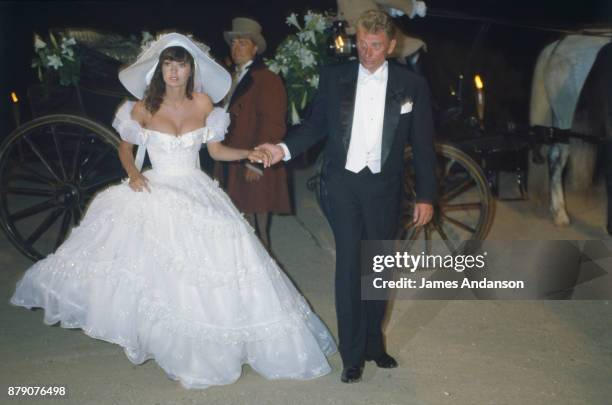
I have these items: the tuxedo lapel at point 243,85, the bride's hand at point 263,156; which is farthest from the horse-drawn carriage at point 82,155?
the bride's hand at point 263,156

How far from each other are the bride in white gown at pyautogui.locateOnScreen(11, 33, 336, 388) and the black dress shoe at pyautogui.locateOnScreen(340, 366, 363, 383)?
14 cm

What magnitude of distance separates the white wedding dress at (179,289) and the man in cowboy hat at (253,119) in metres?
1.36

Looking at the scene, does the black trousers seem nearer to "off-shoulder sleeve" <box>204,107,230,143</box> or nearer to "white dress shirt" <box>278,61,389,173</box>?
"white dress shirt" <box>278,61,389,173</box>

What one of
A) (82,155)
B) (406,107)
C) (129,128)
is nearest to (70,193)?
(82,155)

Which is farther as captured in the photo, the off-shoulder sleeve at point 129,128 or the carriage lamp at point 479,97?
the carriage lamp at point 479,97

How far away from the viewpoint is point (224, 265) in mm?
3986

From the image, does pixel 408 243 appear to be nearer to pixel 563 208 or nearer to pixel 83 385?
pixel 563 208

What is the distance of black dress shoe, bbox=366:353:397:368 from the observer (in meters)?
4.15

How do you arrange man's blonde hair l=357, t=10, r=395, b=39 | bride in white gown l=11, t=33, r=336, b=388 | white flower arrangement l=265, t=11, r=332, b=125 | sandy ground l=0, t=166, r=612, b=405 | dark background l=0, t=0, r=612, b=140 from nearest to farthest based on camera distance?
man's blonde hair l=357, t=10, r=395, b=39 → sandy ground l=0, t=166, r=612, b=405 → bride in white gown l=11, t=33, r=336, b=388 → white flower arrangement l=265, t=11, r=332, b=125 → dark background l=0, t=0, r=612, b=140

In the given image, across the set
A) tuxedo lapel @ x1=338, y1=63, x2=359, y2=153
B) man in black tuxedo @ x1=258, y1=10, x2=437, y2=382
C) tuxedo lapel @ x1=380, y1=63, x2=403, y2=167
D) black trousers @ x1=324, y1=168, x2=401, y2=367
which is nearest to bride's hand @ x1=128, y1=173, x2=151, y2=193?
man in black tuxedo @ x1=258, y1=10, x2=437, y2=382

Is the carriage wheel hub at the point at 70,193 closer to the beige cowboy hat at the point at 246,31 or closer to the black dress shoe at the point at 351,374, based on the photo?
the beige cowboy hat at the point at 246,31

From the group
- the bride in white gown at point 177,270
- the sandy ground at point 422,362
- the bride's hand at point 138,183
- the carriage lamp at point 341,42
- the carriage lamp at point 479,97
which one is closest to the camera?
the sandy ground at point 422,362

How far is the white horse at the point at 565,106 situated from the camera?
22.4 ft

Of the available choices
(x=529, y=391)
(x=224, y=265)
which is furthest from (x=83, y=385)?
(x=529, y=391)
